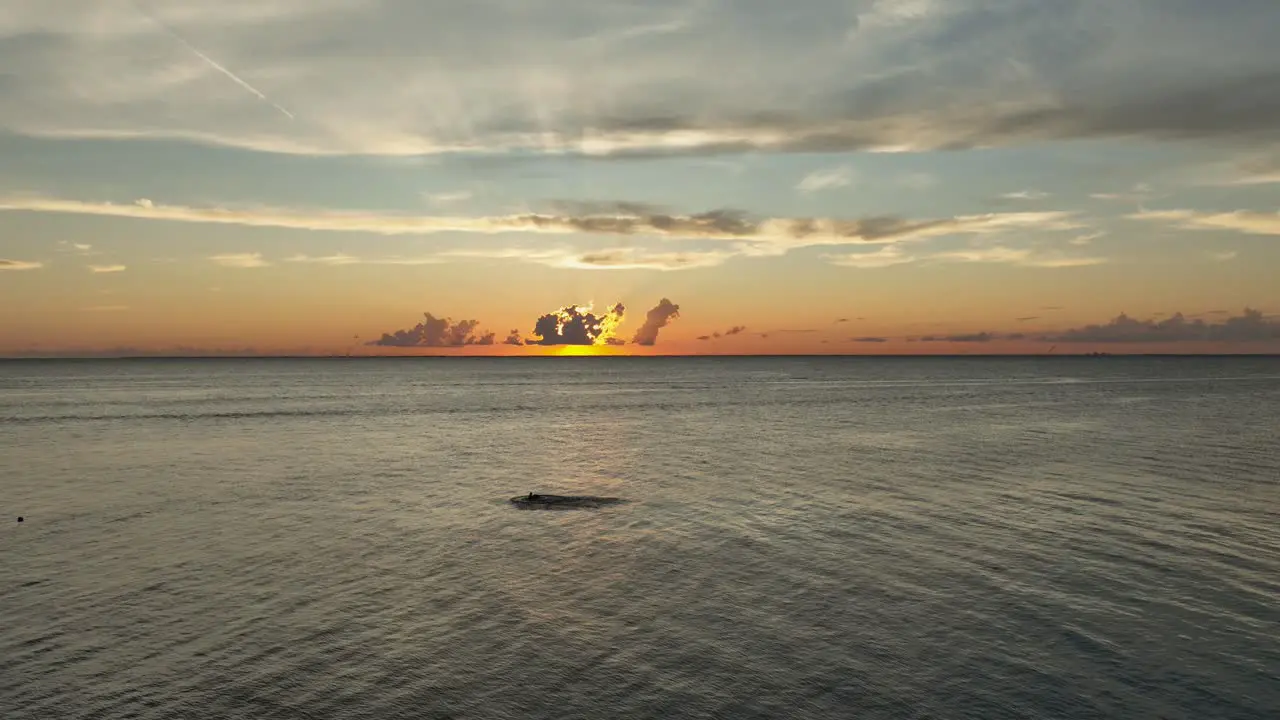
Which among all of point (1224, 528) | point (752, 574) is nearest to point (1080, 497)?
point (1224, 528)

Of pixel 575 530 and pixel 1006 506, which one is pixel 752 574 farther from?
pixel 1006 506

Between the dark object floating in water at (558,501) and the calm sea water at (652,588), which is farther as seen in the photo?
the dark object floating in water at (558,501)

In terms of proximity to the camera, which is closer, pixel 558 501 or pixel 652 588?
pixel 652 588

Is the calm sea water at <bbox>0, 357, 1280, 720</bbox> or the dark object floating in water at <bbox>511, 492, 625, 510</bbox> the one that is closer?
the calm sea water at <bbox>0, 357, 1280, 720</bbox>
